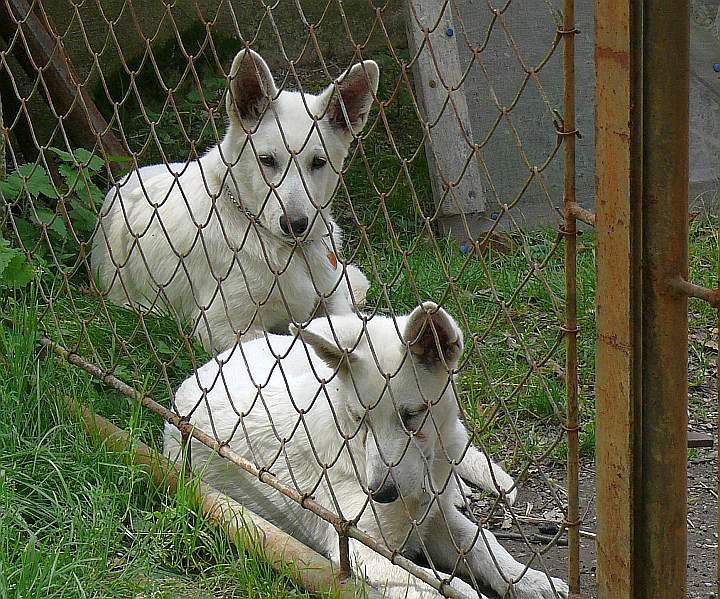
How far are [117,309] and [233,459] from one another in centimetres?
142

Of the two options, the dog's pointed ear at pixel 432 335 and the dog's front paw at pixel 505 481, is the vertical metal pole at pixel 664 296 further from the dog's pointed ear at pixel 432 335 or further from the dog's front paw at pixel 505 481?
the dog's front paw at pixel 505 481

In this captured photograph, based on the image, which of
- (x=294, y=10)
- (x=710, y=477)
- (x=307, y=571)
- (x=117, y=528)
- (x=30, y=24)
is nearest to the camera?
(x=307, y=571)

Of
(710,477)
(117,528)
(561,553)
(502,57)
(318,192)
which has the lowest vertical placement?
(117,528)

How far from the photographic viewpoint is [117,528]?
2969 millimetres

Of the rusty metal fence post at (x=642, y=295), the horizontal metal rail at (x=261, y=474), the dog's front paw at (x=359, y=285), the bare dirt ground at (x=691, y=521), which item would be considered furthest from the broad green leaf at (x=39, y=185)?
the rusty metal fence post at (x=642, y=295)

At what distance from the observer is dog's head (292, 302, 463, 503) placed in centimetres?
271

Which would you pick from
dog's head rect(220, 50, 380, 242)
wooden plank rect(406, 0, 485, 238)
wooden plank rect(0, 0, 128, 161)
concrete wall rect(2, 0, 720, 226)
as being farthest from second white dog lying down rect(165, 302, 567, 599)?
wooden plank rect(406, 0, 485, 238)

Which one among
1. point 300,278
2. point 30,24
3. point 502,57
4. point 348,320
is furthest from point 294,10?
point 348,320

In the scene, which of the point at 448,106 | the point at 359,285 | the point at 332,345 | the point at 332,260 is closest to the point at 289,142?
the point at 332,260

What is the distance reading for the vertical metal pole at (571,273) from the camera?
1944 mm

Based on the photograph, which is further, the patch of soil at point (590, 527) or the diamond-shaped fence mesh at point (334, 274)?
the patch of soil at point (590, 527)

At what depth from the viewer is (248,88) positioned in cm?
390

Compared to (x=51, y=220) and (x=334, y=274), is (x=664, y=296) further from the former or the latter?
(x=51, y=220)

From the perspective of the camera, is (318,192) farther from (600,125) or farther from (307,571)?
(600,125)
